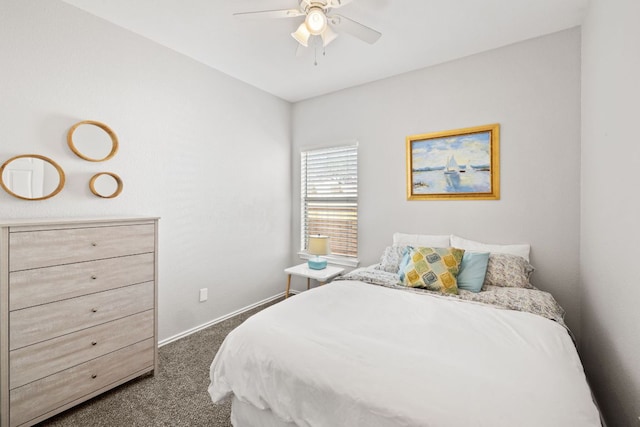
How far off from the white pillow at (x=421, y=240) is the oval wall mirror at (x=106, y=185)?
2.51 meters

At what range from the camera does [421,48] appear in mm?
2580

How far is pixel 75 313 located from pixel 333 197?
263 cm

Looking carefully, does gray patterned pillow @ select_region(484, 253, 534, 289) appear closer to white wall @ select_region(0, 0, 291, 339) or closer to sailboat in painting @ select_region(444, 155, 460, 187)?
sailboat in painting @ select_region(444, 155, 460, 187)

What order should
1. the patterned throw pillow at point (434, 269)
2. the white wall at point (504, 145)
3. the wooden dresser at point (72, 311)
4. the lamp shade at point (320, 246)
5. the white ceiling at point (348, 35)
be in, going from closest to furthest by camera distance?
the wooden dresser at point (72, 311) → the white ceiling at point (348, 35) → the patterned throw pillow at point (434, 269) → the white wall at point (504, 145) → the lamp shade at point (320, 246)

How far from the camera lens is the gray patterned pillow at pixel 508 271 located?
7.17ft

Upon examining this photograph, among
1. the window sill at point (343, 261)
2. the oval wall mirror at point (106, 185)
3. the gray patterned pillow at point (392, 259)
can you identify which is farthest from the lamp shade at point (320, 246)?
the oval wall mirror at point (106, 185)

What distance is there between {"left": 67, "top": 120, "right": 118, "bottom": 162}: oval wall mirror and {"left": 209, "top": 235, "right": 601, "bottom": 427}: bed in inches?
68.1

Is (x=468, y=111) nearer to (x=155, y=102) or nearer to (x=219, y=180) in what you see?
(x=219, y=180)

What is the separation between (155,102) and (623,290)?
11.0 feet

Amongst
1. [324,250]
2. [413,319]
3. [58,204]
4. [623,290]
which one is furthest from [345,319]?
[58,204]

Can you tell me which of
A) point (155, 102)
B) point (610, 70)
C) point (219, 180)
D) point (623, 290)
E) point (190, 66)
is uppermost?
point (190, 66)

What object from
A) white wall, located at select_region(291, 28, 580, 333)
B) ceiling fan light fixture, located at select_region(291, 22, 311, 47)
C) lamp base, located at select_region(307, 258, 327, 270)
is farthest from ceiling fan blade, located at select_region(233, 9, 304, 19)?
lamp base, located at select_region(307, 258, 327, 270)

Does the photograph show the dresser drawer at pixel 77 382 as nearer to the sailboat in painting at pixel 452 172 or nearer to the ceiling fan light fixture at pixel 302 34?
the ceiling fan light fixture at pixel 302 34

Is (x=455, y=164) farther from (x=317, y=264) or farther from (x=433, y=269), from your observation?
(x=317, y=264)
